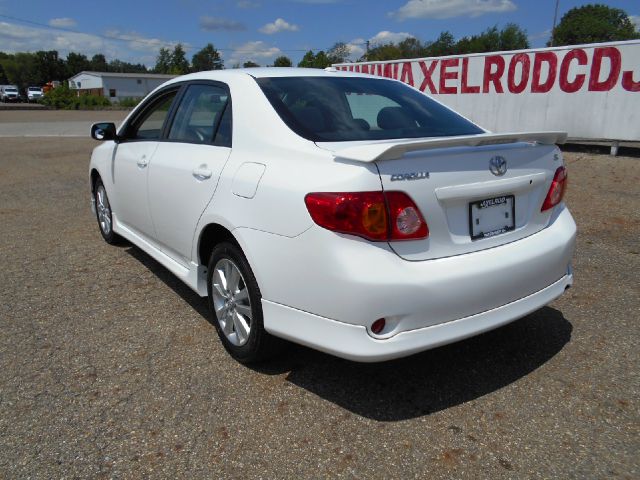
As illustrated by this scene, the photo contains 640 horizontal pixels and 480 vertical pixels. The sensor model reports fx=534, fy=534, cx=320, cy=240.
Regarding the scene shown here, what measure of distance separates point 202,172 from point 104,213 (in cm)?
262

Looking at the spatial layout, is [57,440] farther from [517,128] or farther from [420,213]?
[517,128]

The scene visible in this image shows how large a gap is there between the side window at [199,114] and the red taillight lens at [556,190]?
192 cm

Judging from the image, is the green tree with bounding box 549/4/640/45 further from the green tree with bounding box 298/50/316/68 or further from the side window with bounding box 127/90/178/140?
the side window with bounding box 127/90/178/140

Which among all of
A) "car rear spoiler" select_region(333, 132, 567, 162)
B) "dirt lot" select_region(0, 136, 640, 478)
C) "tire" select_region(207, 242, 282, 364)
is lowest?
Result: "dirt lot" select_region(0, 136, 640, 478)

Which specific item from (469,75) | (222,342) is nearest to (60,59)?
(469,75)

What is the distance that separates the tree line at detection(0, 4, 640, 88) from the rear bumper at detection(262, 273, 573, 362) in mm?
62300

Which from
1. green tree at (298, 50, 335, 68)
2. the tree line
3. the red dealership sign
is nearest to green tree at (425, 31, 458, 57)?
the tree line

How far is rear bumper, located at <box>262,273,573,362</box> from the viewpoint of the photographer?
7.59 feet

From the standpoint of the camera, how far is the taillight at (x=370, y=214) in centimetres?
224

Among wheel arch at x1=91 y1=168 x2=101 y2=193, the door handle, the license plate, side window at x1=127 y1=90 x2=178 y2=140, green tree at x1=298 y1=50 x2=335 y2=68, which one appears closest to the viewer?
the license plate

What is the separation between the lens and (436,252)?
2.39 m

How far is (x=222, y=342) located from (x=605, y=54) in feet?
Result: 36.2

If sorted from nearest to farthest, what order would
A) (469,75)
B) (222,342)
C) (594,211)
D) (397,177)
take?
1. (397,177)
2. (222,342)
3. (594,211)
4. (469,75)

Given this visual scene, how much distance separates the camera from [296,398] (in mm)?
2729
